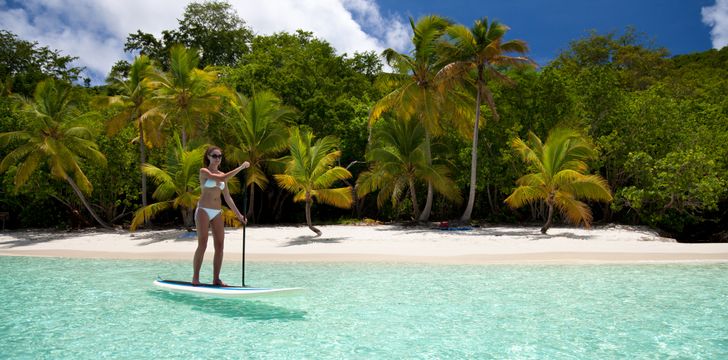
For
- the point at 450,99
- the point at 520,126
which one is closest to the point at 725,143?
the point at 520,126

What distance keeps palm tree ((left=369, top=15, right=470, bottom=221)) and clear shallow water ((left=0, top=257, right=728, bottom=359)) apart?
9.79 m

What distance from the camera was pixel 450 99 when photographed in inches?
766

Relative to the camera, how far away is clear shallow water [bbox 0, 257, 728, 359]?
5.21 metres

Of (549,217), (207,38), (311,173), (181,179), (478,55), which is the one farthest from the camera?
(207,38)

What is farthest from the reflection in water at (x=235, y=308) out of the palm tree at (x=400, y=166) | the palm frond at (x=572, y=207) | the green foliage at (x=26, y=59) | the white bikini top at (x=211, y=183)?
the green foliage at (x=26, y=59)

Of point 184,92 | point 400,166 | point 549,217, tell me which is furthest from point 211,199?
point 400,166

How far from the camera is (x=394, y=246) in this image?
14.0 m

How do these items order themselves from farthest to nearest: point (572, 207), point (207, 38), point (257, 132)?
point (207, 38)
point (257, 132)
point (572, 207)

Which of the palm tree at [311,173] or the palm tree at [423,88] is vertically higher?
the palm tree at [423,88]

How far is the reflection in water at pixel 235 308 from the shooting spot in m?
6.59

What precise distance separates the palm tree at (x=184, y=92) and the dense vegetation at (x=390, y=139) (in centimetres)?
5

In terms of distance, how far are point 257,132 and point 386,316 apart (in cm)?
1442

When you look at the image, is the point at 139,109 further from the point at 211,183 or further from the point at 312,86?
the point at 211,183

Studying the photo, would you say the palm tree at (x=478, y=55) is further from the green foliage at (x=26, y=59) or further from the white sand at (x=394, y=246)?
the green foliage at (x=26, y=59)
